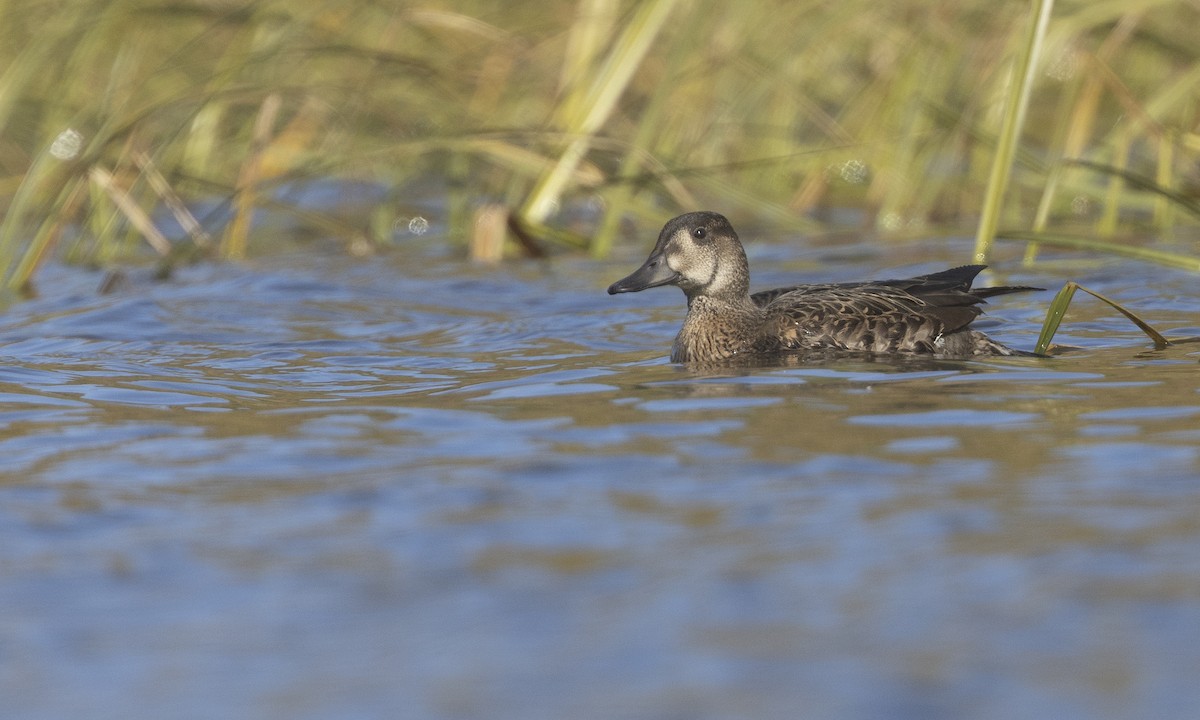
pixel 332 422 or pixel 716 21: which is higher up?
pixel 716 21

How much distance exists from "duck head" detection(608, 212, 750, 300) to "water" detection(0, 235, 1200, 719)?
0.45m

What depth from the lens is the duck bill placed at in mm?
6645

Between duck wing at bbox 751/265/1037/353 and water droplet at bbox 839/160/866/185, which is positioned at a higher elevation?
water droplet at bbox 839/160/866/185

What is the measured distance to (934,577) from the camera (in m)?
3.38

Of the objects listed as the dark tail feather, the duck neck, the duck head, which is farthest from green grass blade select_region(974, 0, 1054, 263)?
the duck head

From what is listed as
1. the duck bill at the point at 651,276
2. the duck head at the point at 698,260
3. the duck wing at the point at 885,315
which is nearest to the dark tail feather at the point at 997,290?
the duck wing at the point at 885,315

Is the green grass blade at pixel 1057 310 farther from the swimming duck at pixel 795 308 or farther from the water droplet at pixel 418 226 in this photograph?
the water droplet at pixel 418 226

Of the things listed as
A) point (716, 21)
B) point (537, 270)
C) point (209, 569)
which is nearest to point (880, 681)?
point (209, 569)

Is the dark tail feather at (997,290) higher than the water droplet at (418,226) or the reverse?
the reverse

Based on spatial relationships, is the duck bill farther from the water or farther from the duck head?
the water

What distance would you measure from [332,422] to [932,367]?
2084 millimetres

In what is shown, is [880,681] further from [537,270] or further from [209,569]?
[537,270]

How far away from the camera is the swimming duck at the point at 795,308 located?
624cm

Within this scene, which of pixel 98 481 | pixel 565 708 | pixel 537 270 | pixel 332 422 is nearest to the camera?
pixel 565 708
